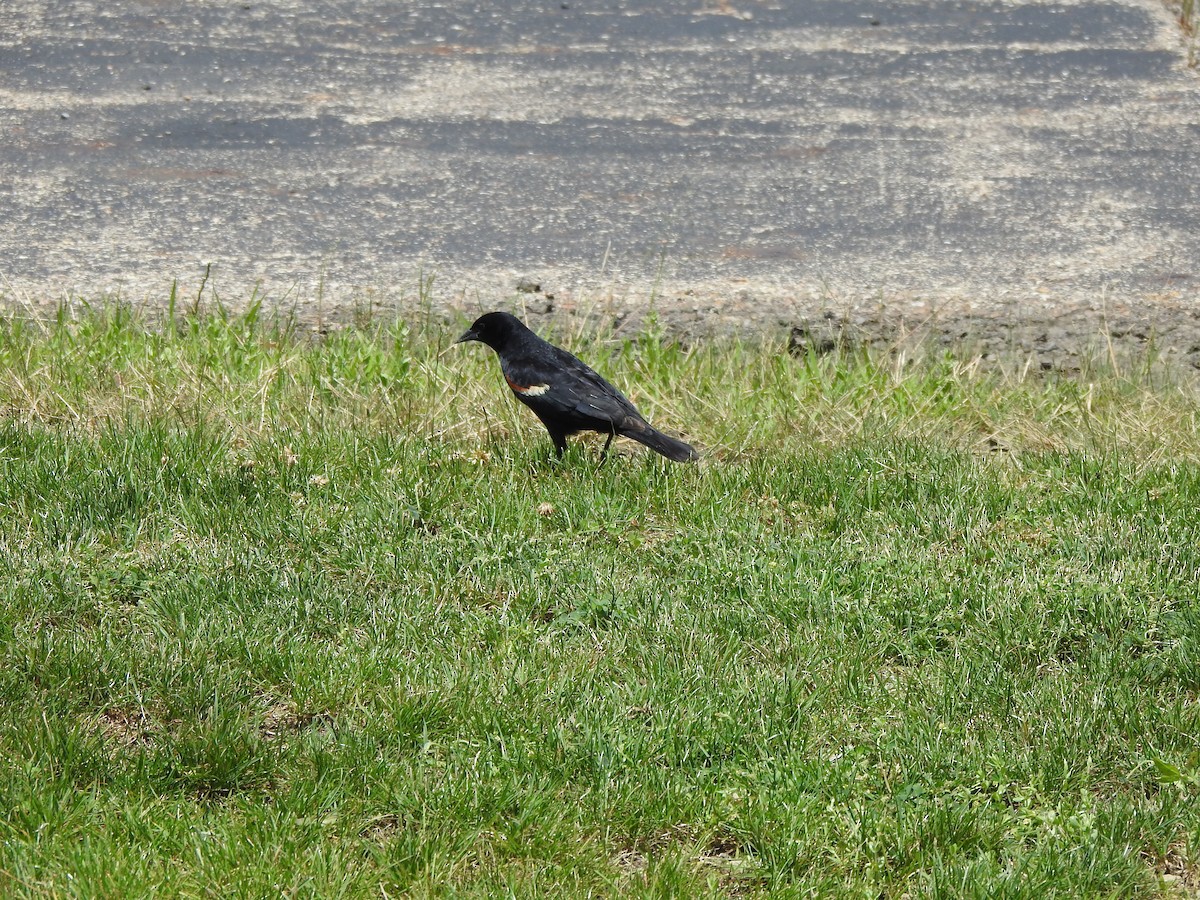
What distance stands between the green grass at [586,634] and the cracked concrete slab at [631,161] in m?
0.60

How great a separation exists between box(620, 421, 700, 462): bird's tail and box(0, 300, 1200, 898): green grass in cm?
7

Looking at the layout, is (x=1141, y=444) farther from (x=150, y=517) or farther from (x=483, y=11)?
(x=483, y=11)

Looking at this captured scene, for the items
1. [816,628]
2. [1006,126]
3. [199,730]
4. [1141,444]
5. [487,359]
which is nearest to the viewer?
[199,730]

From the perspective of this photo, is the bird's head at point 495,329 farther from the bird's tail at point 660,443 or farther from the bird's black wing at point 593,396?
the bird's tail at point 660,443

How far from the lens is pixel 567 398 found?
16.3ft

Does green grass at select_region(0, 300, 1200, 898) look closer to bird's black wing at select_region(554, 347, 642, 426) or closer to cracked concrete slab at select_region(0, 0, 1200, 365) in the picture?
bird's black wing at select_region(554, 347, 642, 426)

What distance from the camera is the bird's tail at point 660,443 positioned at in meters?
4.87

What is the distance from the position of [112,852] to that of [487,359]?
135 inches

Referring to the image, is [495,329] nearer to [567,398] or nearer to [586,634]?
[567,398]

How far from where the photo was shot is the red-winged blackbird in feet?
16.1

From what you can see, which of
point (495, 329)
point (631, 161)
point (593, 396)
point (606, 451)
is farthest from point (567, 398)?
point (631, 161)

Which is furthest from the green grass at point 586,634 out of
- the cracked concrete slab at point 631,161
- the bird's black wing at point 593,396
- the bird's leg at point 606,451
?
the cracked concrete slab at point 631,161

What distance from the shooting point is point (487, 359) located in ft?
19.6

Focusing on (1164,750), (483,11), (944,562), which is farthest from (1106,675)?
(483,11)
